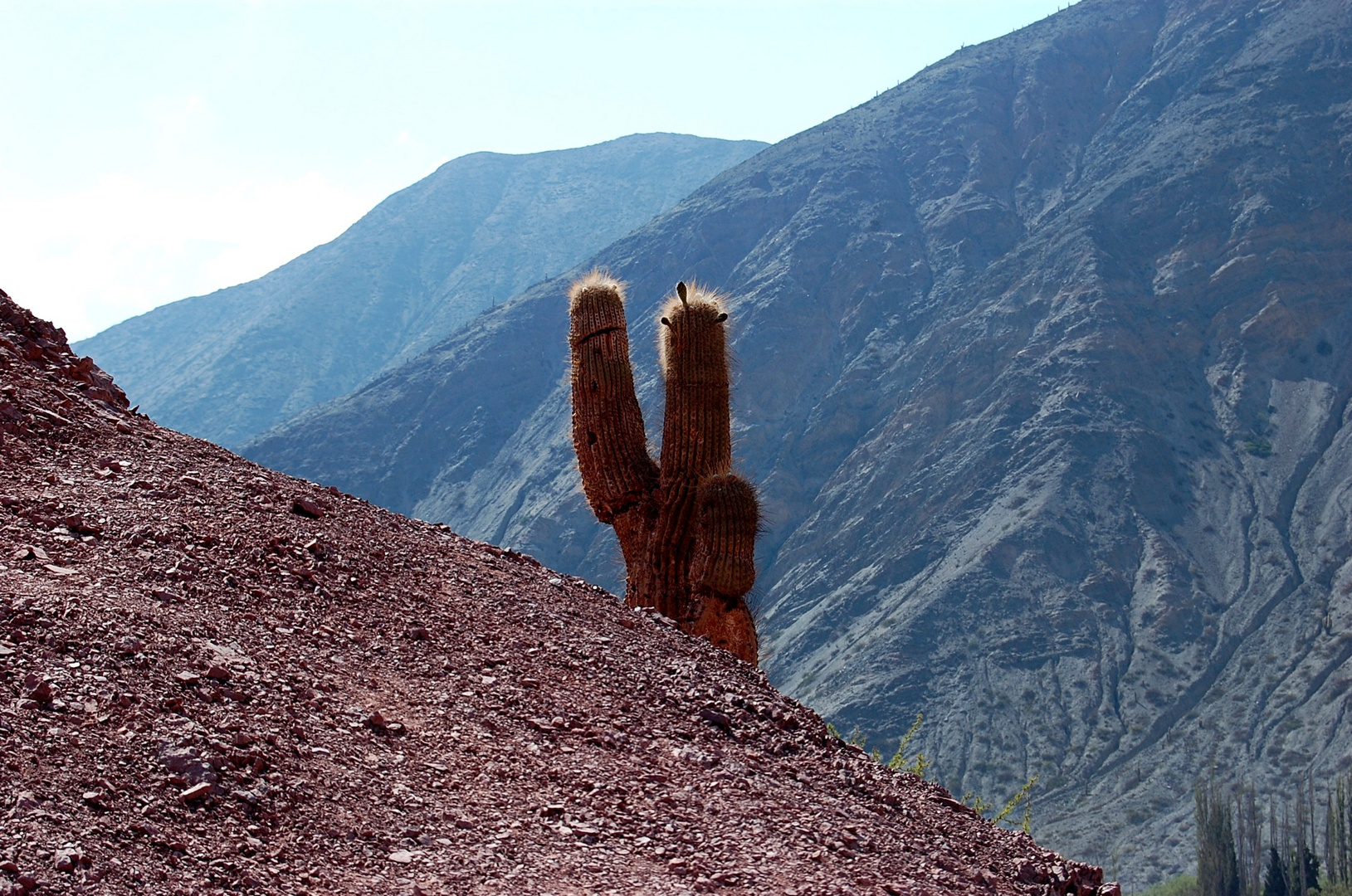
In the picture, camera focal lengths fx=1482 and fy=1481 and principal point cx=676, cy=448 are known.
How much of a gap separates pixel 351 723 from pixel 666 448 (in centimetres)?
736

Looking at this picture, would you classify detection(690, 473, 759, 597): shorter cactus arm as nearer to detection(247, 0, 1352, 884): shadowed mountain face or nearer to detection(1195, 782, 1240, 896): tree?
detection(1195, 782, 1240, 896): tree

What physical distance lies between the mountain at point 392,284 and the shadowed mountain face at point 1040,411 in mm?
22699

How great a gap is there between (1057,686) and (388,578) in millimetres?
55152

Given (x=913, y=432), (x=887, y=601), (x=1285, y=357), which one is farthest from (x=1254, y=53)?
(x=887, y=601)

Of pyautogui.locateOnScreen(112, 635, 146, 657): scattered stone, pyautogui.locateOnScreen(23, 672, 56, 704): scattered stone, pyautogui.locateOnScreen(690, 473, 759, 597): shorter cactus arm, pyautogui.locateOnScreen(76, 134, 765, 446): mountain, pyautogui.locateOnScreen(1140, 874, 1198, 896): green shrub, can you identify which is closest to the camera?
pyautogui.locateOnScreen(23, 672, 56, 704): scattered stone

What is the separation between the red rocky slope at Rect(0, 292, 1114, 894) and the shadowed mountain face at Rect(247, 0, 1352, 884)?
45.0 metres

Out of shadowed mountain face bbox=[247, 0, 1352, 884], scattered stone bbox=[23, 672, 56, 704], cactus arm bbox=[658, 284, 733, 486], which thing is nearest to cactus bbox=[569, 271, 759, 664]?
cactus arm bbox=[658, 284, 733, 486]

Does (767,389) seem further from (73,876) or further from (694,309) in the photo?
(73,876)

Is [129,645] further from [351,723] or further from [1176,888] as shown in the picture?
[1176,888]

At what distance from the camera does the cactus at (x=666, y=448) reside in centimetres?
1163

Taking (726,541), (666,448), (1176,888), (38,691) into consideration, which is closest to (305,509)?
(38,691)

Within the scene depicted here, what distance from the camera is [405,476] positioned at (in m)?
101

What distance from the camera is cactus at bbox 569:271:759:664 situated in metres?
11.6

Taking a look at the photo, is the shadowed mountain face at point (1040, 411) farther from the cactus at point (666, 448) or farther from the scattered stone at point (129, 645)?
the scattered stone at point (129, 645)
